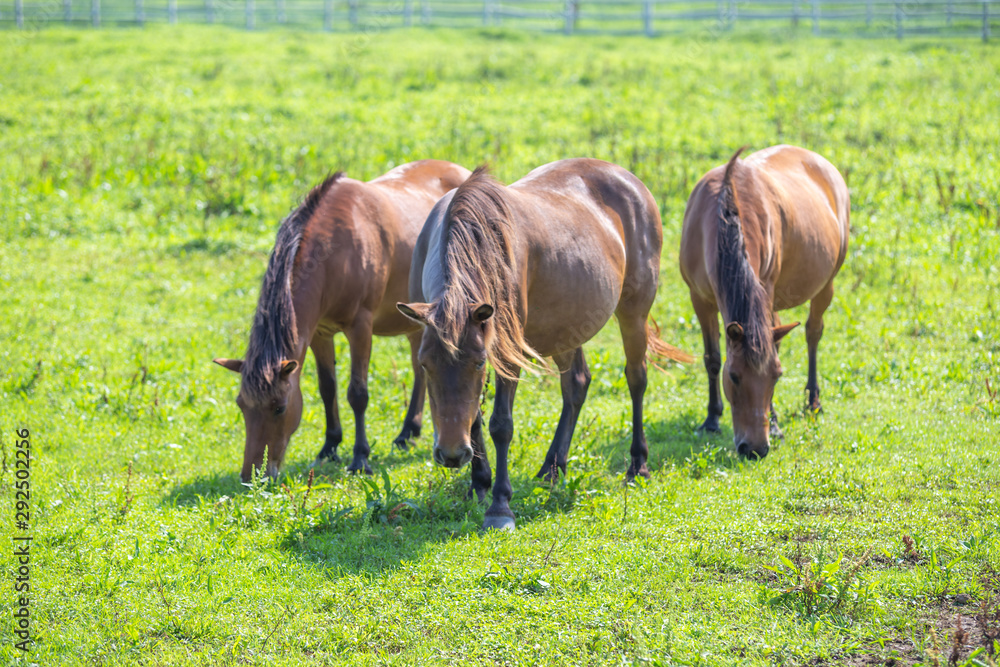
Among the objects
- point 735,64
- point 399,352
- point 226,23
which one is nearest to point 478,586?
point 399,352

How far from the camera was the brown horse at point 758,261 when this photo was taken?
216 inches

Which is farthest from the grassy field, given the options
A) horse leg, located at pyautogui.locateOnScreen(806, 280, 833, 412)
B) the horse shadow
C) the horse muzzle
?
the horse muzzle

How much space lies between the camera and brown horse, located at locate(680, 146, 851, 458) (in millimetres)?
5496

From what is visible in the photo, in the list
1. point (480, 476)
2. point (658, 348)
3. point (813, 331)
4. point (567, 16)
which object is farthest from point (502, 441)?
point (567, 16)

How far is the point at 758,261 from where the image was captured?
19.5 feet

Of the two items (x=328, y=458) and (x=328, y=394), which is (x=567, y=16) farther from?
(x=328, y=458)

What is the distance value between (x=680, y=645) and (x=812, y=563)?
0.87 m

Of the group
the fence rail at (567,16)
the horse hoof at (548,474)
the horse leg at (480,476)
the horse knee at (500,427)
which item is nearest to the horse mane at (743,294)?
the horse hoof at (548,474)

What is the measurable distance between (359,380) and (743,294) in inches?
113

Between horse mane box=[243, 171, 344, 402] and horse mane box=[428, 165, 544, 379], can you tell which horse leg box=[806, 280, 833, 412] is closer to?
horse mane box=[428, 165, 544, 379]

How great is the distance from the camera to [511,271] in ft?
15.8

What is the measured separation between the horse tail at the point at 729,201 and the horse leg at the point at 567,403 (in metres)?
1.40

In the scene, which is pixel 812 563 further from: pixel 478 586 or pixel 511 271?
pixel 511 271

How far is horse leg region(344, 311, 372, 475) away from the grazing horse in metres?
1.12
